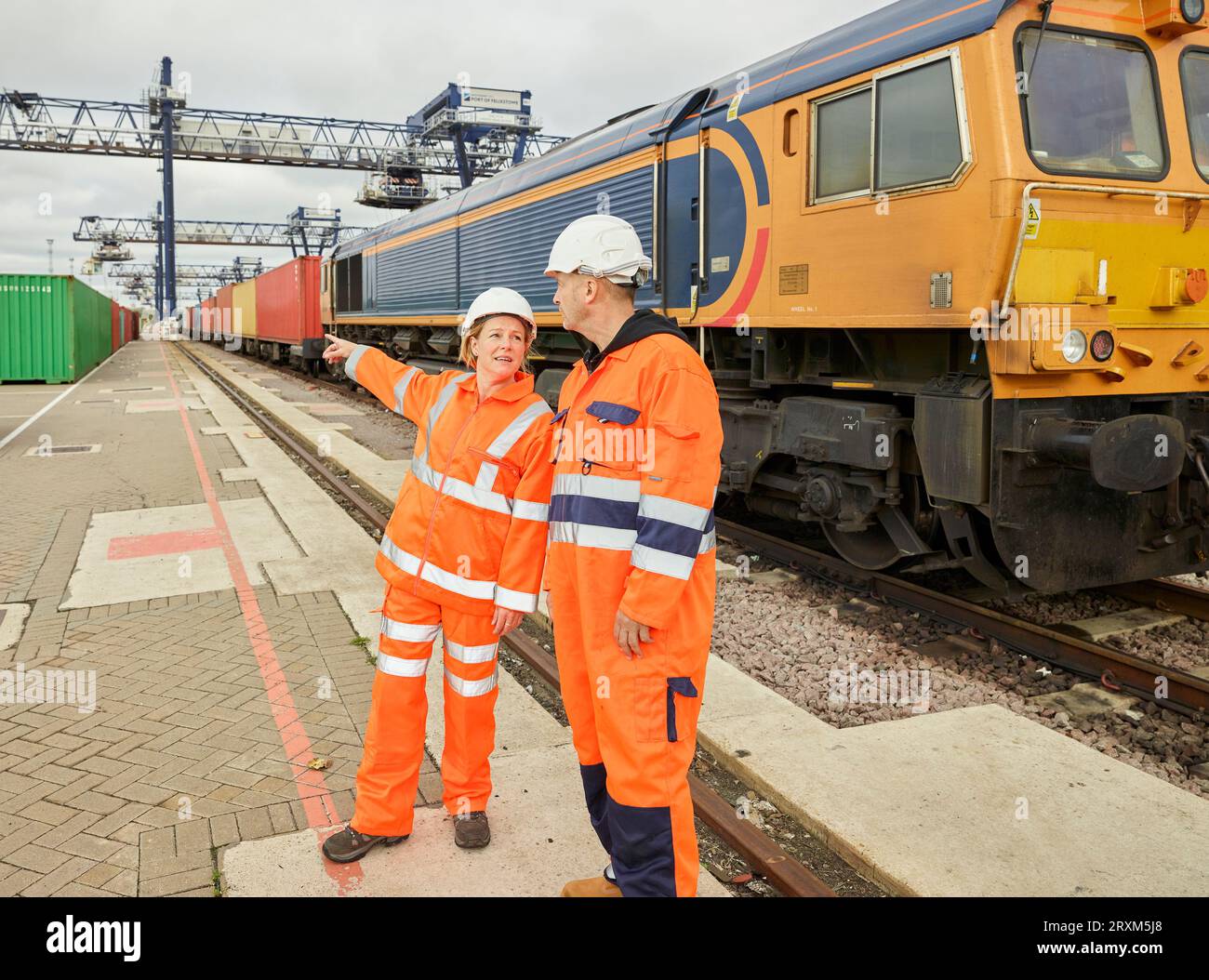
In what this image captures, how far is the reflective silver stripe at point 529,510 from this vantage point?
327 centimetres

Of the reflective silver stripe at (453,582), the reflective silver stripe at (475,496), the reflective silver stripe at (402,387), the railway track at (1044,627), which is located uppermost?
the reflective silver stripe at (402,387)

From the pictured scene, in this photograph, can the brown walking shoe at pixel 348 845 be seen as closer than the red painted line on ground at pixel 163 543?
Yes

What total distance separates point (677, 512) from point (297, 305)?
28711 mm

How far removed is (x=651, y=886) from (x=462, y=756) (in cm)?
104

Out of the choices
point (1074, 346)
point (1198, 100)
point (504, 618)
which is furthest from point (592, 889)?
point (1198, 100)

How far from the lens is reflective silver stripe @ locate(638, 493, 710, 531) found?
Answer: 265 cm

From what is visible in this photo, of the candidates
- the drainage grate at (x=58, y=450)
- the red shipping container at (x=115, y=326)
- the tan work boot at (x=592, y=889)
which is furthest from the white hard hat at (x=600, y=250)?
the red shipping container at (x=115, y=326)

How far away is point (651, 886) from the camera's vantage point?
2725 mm

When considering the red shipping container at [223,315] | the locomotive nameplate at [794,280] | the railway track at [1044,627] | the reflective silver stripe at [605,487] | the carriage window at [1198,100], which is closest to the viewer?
the reflective silver stripe at [605,487]

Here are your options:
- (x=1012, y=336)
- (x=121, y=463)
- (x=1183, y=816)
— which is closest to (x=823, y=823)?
(x=1183, y=816)

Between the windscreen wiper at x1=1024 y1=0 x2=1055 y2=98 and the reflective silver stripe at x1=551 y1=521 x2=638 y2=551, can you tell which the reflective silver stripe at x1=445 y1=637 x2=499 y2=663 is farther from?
the windscreen wiper at x1=1024 y1=0 x2=1055 y2=98

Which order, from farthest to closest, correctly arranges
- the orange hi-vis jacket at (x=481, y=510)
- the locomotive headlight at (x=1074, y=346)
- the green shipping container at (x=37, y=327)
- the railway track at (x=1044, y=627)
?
the green shipping container at (x=37, y=327)
the locomotive headlight at (x=1074, y=346)
the railway track at (x=1044, y=627)
the orange hi-vis jacket at (x=481, y=510)

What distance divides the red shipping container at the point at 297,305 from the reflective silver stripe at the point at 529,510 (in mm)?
25358

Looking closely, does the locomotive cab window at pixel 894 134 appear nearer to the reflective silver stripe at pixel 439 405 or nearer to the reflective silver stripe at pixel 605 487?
the reflective silver stripe at pixel 439 405
